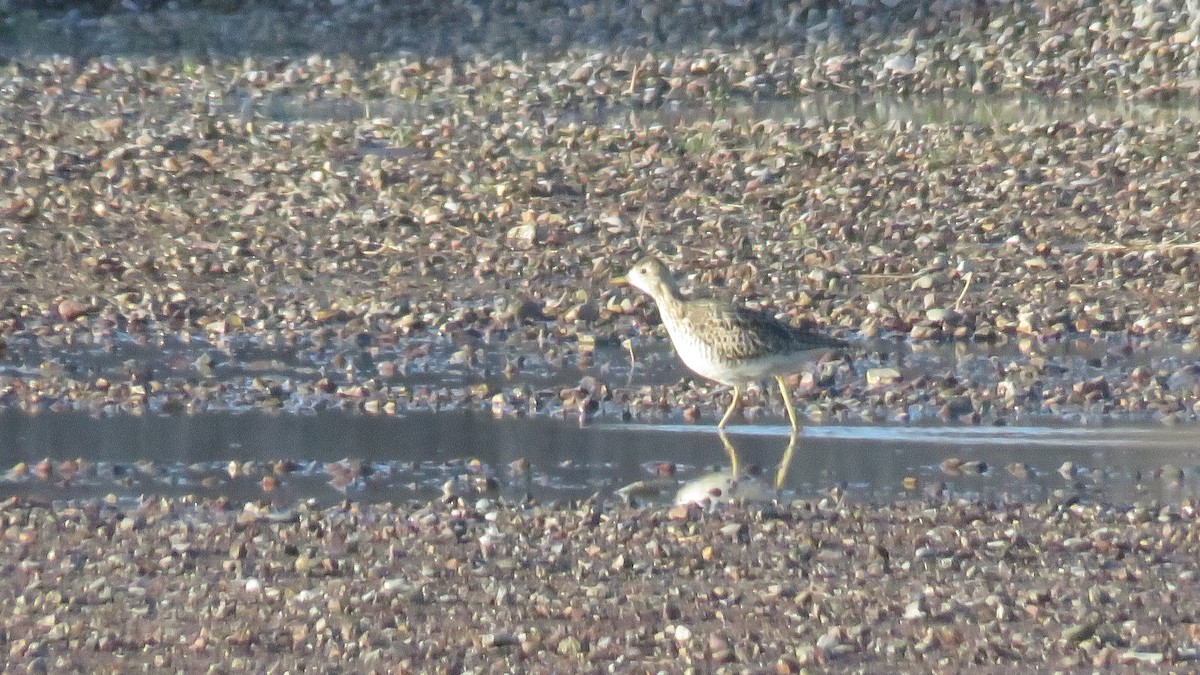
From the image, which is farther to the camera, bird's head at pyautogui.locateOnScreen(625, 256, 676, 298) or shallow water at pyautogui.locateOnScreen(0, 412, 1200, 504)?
bird's head at pyautogui.locateOnScreen(625, 256, 676, 298)

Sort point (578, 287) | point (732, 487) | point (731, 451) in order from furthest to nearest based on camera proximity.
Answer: point (578, 287), point (731, 451), point (732, 487)

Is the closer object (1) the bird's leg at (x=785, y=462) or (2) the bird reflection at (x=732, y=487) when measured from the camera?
(2) the bird reflection at (x=732, y=487)

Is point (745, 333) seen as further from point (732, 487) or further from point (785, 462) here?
point (732, 487)

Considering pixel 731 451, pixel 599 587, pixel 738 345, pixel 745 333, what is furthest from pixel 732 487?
pixel 599 587

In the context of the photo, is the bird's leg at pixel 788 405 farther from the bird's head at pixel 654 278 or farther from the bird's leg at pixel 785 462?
the bird's head at pixel 654 278

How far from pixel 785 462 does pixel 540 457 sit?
104 cm

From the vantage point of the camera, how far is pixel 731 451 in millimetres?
9672

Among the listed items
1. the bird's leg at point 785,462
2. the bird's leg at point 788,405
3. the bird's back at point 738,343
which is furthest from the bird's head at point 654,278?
the bird's leg at point 785,462

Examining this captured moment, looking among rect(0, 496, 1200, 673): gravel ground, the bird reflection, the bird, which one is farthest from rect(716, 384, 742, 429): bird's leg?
rect(0, 496, 1200, 673): gravel ground

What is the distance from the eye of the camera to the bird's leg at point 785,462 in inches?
357

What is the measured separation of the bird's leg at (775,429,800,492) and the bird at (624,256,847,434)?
0.10m

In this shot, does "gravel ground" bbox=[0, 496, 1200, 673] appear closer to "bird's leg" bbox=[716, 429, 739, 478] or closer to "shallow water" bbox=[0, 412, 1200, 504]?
"shallow water" bbox=[0, 412, 1200, 504]

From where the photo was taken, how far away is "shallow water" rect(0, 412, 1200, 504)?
29.1 ft

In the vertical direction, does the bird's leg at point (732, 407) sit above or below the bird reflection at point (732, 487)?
below
